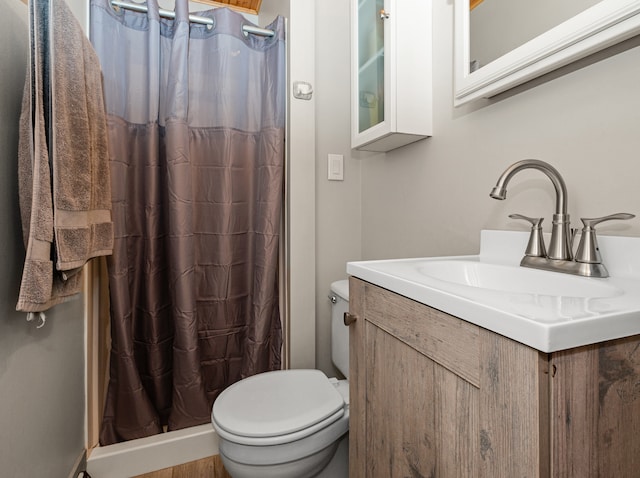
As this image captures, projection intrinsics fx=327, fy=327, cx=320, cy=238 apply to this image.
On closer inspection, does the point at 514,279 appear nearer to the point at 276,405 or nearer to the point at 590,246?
the point at 590,246

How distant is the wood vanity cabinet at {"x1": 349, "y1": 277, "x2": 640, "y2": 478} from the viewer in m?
0.36

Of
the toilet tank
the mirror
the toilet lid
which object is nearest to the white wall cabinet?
the mirror

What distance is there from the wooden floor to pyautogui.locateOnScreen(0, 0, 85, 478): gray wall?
339mm

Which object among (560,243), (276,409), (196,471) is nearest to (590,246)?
(560,243)

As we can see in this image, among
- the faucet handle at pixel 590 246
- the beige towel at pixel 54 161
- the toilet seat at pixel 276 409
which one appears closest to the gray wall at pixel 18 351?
the beige towel at pixel 54 161

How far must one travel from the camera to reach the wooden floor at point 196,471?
1265mm

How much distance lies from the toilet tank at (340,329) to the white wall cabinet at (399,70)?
577 mm

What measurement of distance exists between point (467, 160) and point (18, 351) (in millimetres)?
1330

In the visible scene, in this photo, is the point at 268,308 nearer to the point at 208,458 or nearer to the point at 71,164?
the point at 208,458

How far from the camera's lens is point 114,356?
4.26 ft

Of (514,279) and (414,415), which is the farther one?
(514,279)

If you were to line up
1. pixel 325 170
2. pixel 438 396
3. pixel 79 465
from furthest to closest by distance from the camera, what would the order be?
pixel 325 170
pixel 79 465
pixel 438 396

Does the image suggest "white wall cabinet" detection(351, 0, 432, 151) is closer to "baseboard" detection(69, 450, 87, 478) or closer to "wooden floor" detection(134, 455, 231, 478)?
"wooden floor" detection(134, 455, 231, 478)

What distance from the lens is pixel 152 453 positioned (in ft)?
4.18
